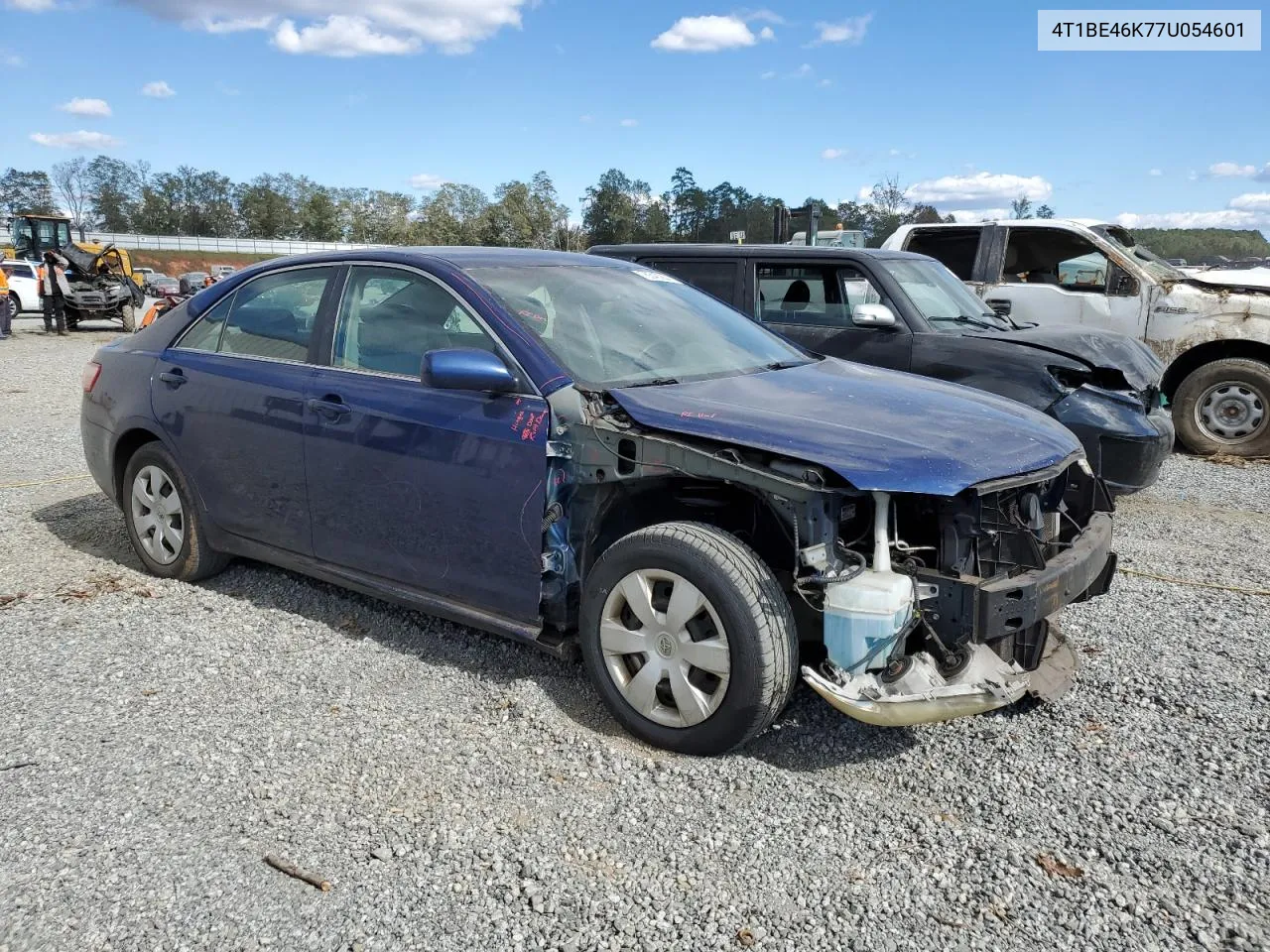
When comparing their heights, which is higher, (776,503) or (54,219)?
(54,219)

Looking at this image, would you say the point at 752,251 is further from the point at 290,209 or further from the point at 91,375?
the point at 290,209

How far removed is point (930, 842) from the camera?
2779 mm

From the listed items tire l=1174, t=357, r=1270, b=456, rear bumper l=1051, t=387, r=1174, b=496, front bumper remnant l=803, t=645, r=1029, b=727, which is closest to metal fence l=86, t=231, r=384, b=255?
tire l=1174, t=357, r=1270, b=456

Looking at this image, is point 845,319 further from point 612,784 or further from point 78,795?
point 78,795

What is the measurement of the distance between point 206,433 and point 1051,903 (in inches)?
155

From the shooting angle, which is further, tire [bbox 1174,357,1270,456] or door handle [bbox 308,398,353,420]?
tire [bbox 1174,357,1270,456]

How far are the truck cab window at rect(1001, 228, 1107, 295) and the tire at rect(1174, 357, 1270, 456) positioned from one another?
1186mm

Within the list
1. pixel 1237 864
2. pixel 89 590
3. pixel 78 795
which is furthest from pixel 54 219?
pixel 1237 864

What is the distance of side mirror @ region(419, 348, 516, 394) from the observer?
3465 millimetres

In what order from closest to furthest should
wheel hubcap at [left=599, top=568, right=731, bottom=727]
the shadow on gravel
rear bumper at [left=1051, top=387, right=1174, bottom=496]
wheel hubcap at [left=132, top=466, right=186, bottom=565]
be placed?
wheel hubcap at [left=599, top=568, right=731, bottom=727] → the shadow on gravel → wheel hubcap at [left=132, top=466, right=186, bottom=565] → rear bumper at [left=1051, top=387, right=1174, bottom=496]

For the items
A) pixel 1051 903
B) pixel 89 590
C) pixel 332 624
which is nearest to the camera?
pixel 1051 903

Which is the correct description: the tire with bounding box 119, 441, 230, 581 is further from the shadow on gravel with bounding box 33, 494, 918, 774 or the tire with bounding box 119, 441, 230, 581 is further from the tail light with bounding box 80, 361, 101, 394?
the tail light with bounding box 80, 361, 101, 394

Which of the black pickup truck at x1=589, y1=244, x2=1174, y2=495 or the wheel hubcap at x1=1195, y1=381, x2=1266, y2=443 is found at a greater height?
the black pickup truck at x1=589, y1=244, x2=1174, y2=495

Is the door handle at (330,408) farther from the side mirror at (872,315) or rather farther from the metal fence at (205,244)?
the metal fence at (205,244)
